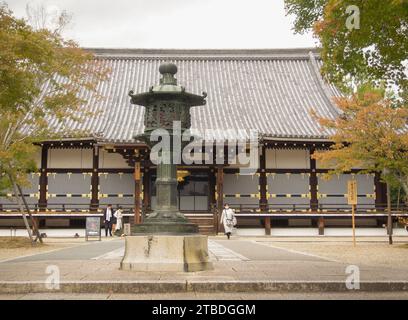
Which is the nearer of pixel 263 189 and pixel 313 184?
pixel 263 189

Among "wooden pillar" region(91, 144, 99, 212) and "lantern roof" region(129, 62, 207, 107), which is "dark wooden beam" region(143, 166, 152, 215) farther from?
"lantern roof" region(129, 62, 207, 107)

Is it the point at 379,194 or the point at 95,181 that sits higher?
the point at 95,181

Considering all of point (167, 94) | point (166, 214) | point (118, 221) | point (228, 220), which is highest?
point (167, 94)

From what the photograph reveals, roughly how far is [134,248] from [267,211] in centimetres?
1611

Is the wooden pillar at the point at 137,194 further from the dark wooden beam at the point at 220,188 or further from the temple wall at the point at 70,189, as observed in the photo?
the dark wooden beam at the point at 220,188

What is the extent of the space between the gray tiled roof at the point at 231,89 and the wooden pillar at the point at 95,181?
1.24 meters

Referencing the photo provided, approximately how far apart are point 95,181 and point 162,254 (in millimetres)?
16781

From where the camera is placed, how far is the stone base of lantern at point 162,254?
7902mm

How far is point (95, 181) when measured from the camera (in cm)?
2406

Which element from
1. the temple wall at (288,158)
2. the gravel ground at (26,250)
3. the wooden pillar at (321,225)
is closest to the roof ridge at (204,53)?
the temple wall at (288,158)

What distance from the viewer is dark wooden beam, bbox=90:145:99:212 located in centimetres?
2372

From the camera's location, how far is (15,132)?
16578 mm

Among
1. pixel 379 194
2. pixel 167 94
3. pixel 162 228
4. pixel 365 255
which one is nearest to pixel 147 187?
pixel 379 194

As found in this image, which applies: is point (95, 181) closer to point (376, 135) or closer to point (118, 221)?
point (118, 221)
